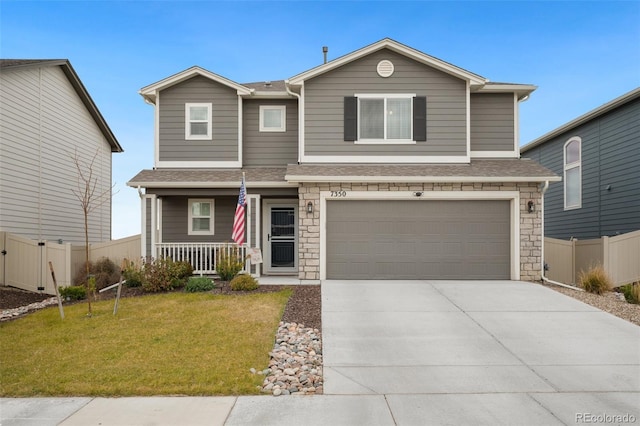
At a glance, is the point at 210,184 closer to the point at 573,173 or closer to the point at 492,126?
→ the point at 492,126

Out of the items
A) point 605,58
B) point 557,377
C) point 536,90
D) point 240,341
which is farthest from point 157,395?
point 605,58

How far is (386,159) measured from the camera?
13.0m

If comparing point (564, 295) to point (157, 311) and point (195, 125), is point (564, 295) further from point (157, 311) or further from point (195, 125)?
point (195, 125)

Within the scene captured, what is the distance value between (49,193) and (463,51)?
16111 mm

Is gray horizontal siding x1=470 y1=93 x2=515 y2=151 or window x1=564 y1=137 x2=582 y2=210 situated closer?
gray horizontal siding x1=470 y1=93 x2=515 y2=151

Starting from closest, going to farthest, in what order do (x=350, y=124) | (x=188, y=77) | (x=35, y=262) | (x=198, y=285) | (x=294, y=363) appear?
(x=294, y=363)
(x=198, y=285)
(x=35, y=262)
(x=350, y=124)
(x=188, y=77)

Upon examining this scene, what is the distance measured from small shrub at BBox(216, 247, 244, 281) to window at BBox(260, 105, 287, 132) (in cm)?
439

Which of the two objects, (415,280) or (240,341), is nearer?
(240,341)

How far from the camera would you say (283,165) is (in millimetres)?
14359

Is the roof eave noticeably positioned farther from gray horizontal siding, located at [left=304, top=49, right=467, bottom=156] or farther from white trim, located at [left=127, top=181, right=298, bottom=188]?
gray horizontal siding, located at [left=304, top=49, right=467, bottom=156]

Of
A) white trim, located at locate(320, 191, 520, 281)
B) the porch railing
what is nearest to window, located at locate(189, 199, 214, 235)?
the porch railing

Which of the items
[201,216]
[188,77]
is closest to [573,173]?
[201,216]

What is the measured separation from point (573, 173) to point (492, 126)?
21.0 ft
